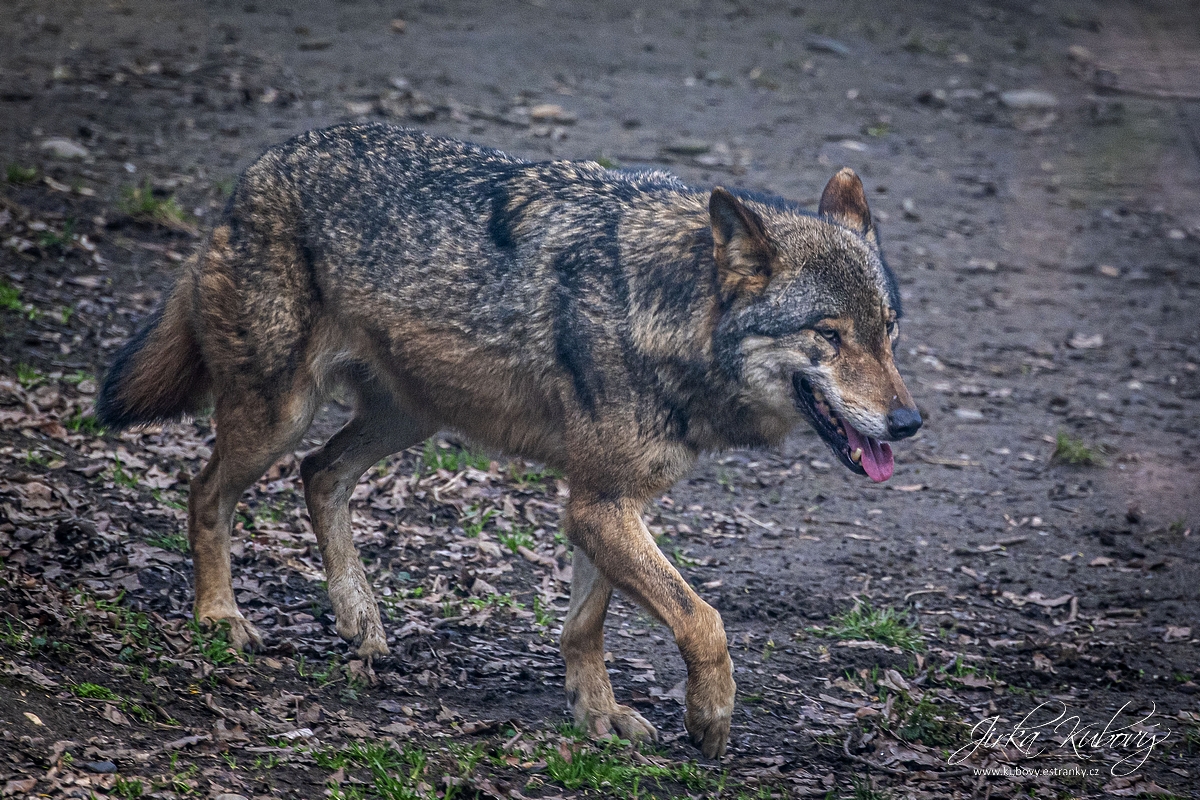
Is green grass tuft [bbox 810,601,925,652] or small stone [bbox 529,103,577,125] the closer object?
green grass tuft [bbox 810,601,925,652]

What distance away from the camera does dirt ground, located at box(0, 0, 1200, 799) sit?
4.16 m

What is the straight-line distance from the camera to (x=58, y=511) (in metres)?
5.20

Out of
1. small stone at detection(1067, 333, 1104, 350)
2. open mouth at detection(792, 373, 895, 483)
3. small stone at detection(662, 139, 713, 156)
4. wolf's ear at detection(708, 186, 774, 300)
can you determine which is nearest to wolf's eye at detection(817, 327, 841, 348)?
open mouth at detection(792, 373, 895, 483)

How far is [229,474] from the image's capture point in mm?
4941

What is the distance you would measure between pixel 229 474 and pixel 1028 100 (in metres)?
11.9

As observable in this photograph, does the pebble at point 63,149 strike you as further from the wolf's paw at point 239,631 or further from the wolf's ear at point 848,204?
the wolf's ear at point 848,204

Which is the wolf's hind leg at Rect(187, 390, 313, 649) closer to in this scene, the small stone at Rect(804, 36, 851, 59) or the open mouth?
the open mouth

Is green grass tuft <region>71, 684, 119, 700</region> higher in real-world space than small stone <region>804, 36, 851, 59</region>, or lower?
lower

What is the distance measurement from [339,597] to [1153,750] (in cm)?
356

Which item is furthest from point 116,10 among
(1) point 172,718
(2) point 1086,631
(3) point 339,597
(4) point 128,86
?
(2) point 1086,631

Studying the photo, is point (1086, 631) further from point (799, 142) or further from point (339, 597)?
point (799, 142)

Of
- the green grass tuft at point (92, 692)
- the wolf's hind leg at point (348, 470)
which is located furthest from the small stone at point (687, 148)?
the green grass tuft at point (92, 692)

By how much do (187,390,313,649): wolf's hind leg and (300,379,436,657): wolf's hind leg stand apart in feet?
1.08

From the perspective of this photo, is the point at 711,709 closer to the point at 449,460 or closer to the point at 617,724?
the point at 617,724
